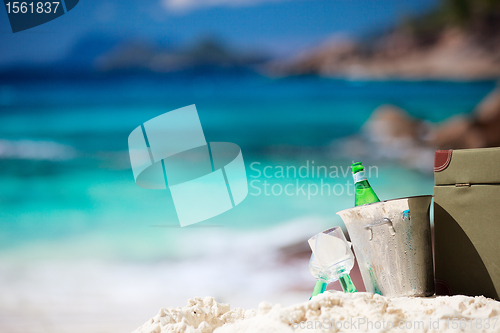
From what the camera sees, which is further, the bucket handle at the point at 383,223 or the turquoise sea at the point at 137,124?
the turquoise sea at the point at 137,124

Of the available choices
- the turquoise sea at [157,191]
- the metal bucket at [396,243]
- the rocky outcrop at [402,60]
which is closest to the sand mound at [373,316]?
the metal bucket at [396,243]

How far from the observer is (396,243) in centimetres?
110

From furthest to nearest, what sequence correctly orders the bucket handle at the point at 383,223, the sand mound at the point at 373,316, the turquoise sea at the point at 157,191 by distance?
the turquoise sea at the point at 157,191, the bucket handle at the point at 383,223, the sand mound at the point at 373,316

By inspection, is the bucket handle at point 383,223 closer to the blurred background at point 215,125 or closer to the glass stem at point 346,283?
the glass stem at point 346,283

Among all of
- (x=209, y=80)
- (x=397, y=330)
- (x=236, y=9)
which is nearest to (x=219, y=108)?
(x=209, y=80)

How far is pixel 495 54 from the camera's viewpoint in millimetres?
1915

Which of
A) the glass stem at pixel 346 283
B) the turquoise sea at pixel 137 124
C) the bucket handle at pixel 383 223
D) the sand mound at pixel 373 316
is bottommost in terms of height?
the glass stem at pixel 346 283

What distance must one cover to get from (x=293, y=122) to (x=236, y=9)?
0.67 metres

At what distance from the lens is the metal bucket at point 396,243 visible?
1093mm

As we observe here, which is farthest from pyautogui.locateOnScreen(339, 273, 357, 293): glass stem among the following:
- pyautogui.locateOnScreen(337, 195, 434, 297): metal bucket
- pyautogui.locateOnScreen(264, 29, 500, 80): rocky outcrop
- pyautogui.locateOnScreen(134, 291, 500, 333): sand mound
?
pyautogui.locateOnScreen(264, 29, 500, 80): rocky outcrop

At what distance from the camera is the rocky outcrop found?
6.30 ft

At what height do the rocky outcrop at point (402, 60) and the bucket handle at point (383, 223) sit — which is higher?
the rocky outcrop at point (402, 60)

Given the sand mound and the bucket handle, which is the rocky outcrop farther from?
the sand mound

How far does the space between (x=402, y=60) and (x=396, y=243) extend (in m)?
1.21
